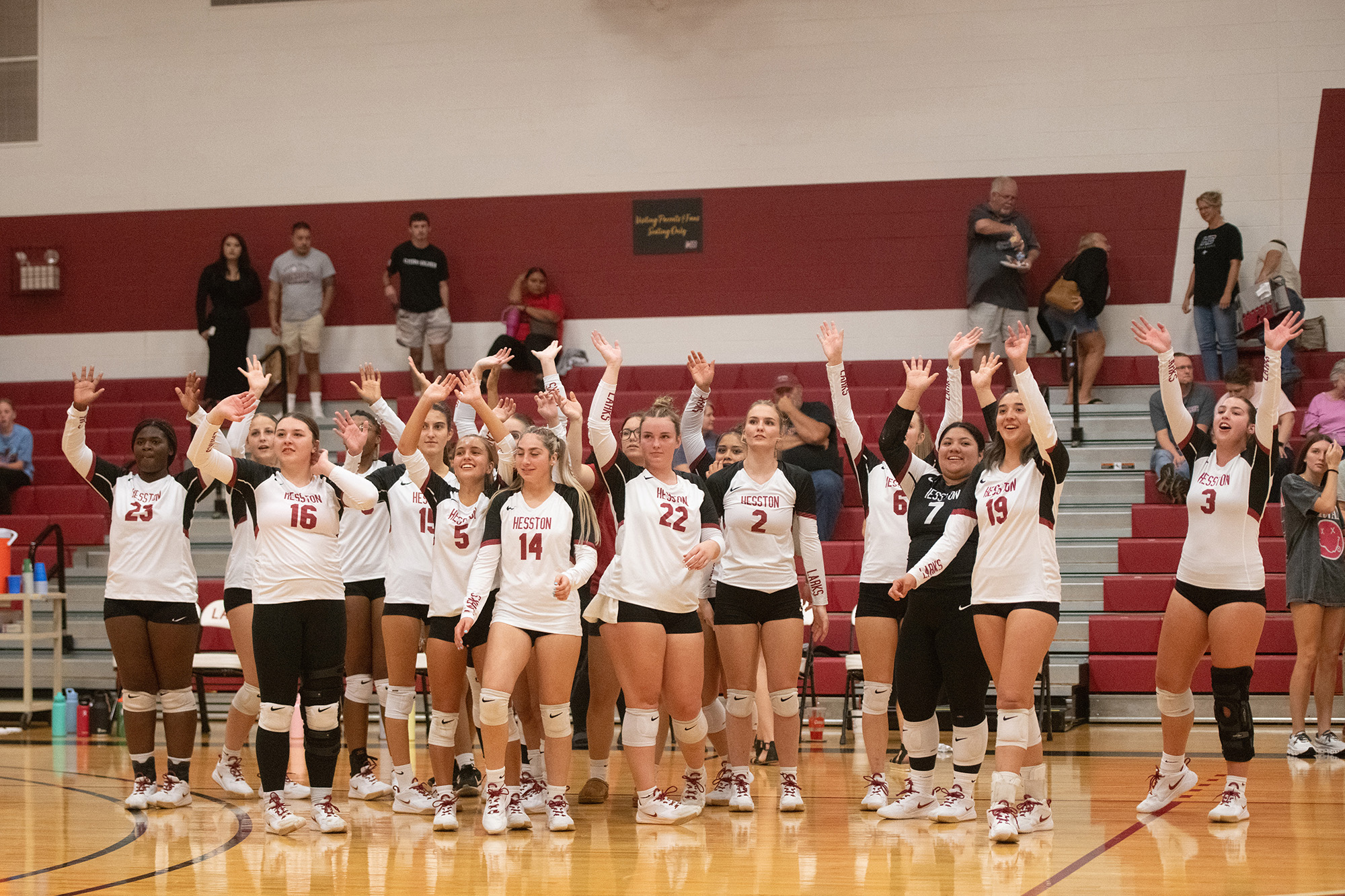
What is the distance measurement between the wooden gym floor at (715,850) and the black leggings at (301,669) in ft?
1.05

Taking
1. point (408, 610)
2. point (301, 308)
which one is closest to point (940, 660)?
point (408, 610)

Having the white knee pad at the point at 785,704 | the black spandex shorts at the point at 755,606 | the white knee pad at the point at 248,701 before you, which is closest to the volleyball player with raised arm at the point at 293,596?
the white knee pad at the point at 248,701

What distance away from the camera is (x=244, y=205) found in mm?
14859

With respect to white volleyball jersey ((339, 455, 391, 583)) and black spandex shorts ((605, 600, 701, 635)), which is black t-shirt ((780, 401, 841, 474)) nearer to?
white volleyball jersey ((339, 455, 391, 583))

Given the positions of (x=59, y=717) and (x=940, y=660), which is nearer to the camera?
(x=940, y=660)

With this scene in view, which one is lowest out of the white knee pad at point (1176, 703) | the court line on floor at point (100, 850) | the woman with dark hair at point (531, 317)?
the court line on floor at point (100, 850)

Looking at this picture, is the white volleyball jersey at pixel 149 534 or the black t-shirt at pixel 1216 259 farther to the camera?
the black t-shirt at pixel 1216 259

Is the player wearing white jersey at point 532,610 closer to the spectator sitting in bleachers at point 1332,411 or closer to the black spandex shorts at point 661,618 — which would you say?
the black spandex shorts at point 661,618

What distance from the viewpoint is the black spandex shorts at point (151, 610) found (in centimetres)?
671

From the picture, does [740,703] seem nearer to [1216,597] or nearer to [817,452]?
[1216,597]

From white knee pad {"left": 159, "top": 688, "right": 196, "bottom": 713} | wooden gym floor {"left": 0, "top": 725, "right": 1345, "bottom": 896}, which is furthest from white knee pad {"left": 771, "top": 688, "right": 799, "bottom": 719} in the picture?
white knee pad {"left": 159, "top": 688, "right": 196, "bottom": 713}

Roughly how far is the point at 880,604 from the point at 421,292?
8527 millimetres

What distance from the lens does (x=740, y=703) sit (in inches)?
249

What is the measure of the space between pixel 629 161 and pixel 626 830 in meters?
9.41
